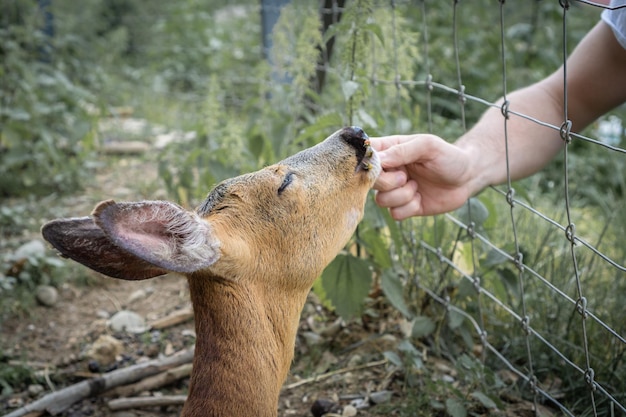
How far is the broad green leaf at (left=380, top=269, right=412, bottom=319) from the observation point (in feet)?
10.1

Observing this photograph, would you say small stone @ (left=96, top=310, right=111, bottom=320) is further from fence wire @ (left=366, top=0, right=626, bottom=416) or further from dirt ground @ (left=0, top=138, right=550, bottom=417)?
fence wire @ (left=366, top=0, right=626, bottom=416)

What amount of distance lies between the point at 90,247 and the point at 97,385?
139 centimetres

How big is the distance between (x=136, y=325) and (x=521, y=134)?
2.19m

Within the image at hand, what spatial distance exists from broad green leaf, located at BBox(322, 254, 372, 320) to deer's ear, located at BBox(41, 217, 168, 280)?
1.12 metres

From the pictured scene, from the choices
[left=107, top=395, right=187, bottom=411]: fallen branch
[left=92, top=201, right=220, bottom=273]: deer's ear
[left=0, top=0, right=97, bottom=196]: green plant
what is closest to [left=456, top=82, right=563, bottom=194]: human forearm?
[left=92, top=201, right=220, bottom=273]: deer's ear

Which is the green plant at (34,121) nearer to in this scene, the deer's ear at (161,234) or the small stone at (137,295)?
the small stone at (137,295)

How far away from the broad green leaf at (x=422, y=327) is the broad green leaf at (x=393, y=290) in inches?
2.8

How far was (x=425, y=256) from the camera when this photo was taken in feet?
11.3

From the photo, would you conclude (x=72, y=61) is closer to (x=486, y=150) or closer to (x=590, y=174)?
(x=590, y=174)

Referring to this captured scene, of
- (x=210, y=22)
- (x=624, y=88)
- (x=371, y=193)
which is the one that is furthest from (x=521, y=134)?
(x=210, y=22)

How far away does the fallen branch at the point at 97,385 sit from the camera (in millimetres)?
3112

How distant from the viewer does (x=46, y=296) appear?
4055mm

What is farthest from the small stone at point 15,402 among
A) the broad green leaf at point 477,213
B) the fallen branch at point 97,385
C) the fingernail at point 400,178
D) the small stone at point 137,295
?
the broad green leaf at point 477,213

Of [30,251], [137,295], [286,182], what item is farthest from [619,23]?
[30,251]
